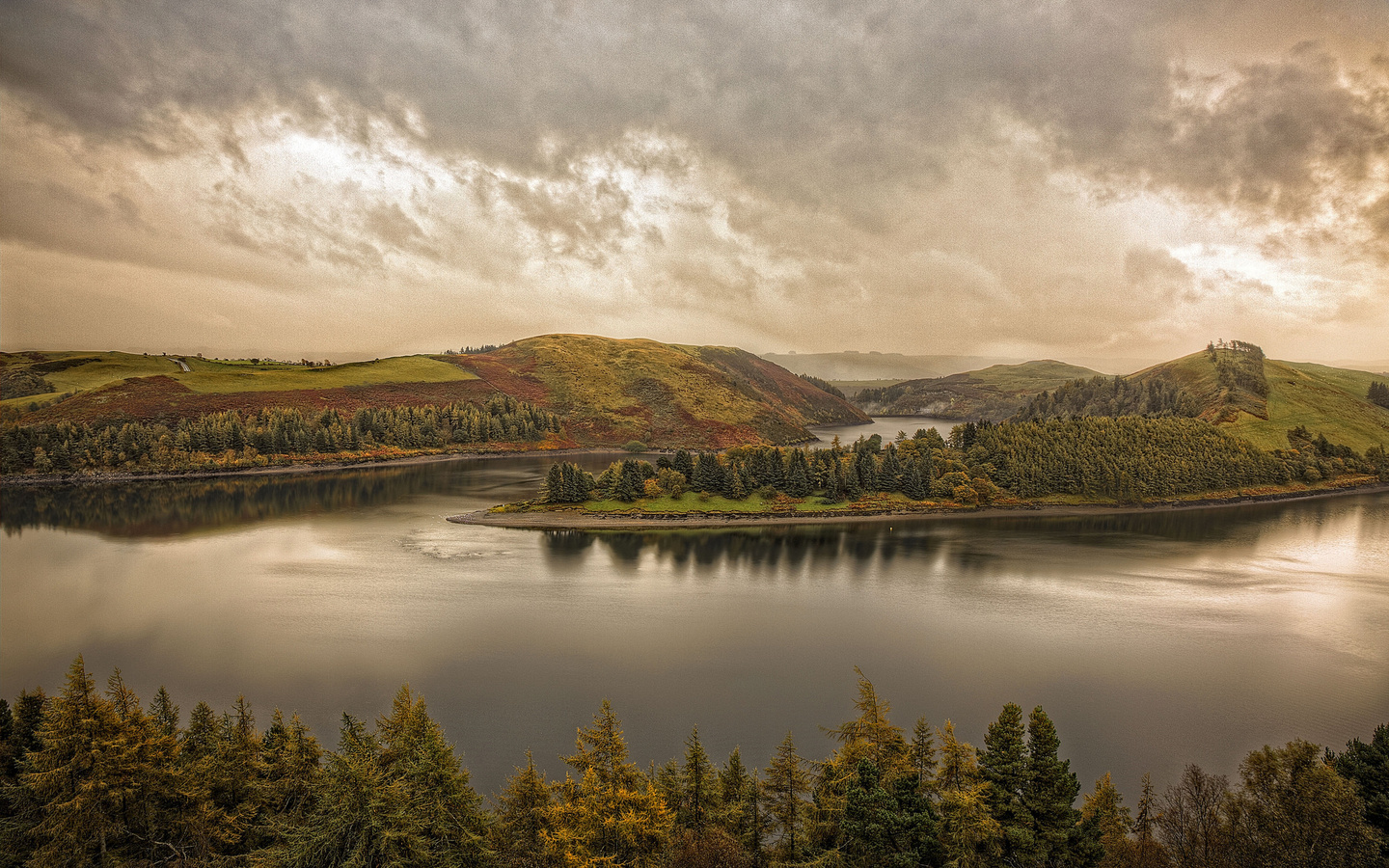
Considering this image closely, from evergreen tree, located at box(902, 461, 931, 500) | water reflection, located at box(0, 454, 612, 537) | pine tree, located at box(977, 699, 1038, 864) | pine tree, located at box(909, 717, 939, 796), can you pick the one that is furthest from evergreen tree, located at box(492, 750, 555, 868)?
evergreen tree, located at box(902, 461, 931, 500)

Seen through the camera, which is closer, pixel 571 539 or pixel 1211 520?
pixel 571 539

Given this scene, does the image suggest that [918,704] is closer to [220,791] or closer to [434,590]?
[220,791]

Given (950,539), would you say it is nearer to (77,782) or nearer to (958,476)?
(958,476)

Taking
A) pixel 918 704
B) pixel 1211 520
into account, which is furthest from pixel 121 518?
pixel 1211 520

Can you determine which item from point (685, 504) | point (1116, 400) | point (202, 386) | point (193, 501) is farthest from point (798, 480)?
point (202, 386)

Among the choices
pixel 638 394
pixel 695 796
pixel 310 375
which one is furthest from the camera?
pixel 638 394

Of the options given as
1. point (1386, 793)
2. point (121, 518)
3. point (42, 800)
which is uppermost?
point (1386, 793)

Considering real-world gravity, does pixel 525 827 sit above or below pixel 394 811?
below

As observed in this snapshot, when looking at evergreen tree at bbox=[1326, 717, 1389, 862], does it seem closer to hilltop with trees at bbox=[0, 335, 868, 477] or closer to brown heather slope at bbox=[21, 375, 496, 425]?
hilltop with trees at bbox=[0, 335, 868, 477]
